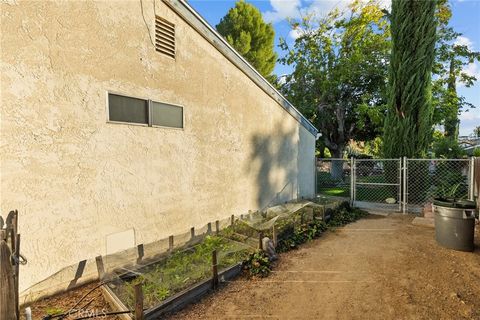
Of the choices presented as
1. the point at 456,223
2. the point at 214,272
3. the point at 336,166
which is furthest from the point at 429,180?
the point at 214,272

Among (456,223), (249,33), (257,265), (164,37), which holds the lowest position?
(257,265)

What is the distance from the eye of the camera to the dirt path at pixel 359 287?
3086 millimetres

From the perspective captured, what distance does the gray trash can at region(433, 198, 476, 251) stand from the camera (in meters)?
4.85

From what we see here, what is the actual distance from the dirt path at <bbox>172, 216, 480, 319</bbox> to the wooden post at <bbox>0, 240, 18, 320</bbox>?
166 cm

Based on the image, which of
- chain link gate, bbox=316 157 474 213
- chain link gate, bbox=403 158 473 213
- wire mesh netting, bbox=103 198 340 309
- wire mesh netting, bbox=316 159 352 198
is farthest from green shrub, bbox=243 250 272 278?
wire mesh netting, bbox=316 159 352 198

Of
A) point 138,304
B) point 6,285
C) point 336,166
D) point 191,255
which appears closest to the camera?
point 6,285

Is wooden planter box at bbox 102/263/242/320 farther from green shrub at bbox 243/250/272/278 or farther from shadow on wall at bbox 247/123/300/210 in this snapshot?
shadow on wall at bbox 247/123/300/210

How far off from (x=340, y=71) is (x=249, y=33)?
26.9 feet

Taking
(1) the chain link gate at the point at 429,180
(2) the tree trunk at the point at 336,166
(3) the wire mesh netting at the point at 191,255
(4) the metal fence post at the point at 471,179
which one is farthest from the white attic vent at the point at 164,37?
(2) the tree trunk at the point at 336,166

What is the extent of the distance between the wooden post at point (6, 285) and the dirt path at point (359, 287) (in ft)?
5.44

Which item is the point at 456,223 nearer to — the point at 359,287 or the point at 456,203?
the point at 456,203

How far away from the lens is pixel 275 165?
313 inches

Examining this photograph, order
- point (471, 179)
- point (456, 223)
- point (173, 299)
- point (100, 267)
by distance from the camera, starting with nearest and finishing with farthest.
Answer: point (173, 299)
point (100, 267)
point (456, 223)
point (471, 179)

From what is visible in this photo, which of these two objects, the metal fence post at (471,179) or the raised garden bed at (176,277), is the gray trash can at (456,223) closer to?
the metal fence post at (471,179)
